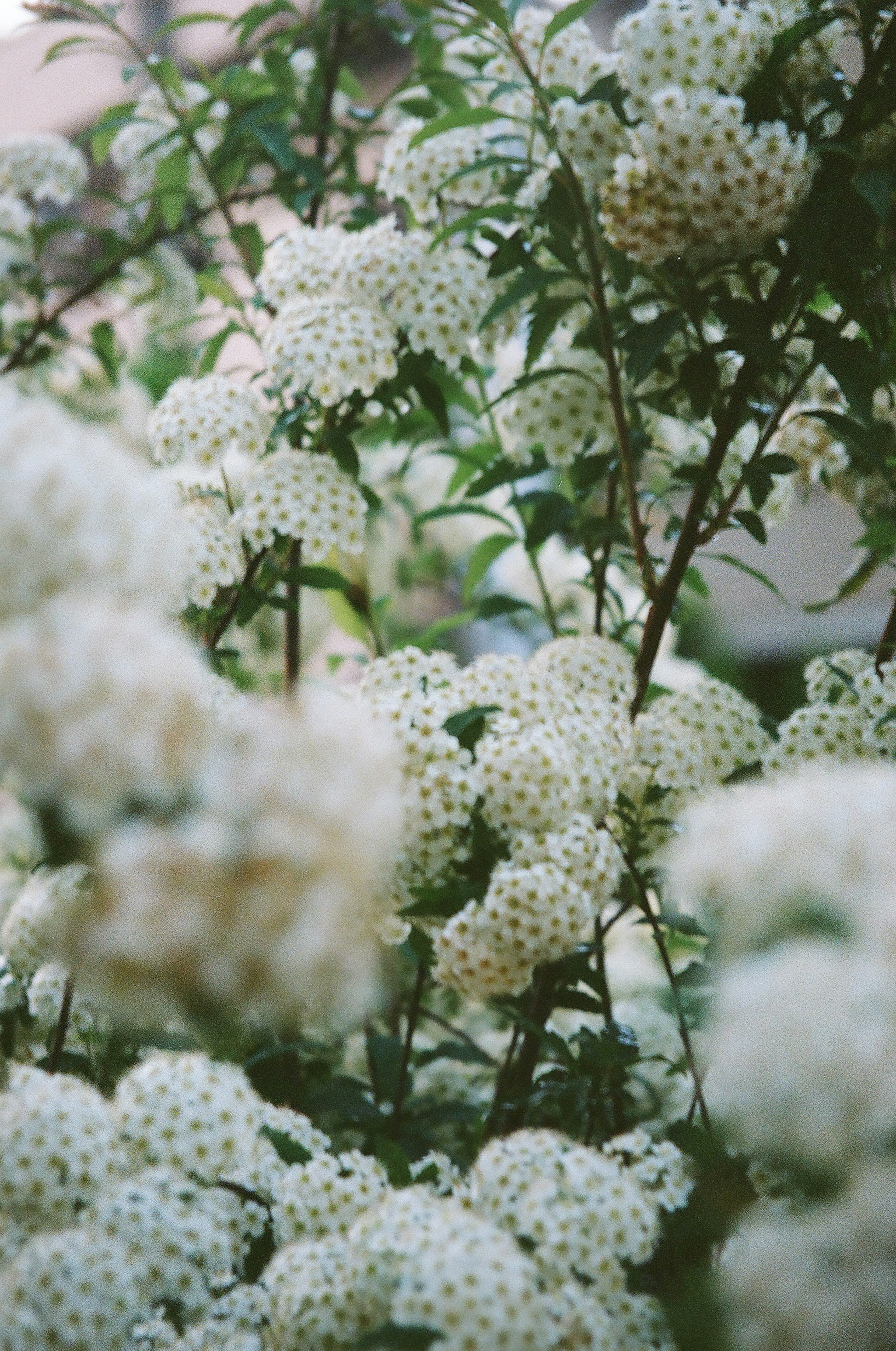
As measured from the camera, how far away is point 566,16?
1727 mm

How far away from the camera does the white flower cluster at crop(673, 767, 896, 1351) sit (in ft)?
2.55

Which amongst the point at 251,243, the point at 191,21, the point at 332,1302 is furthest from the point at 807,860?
the point at 191,21

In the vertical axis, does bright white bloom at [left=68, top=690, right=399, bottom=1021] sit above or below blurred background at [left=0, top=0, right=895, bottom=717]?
below

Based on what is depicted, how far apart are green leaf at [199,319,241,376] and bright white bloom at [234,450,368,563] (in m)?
0.56

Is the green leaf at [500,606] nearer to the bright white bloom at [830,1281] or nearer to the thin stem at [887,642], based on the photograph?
the thin stem at [887,642]

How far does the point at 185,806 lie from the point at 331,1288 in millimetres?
518

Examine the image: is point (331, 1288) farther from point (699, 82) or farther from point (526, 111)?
point (526, 111)

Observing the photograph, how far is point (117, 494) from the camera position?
96 centimetres

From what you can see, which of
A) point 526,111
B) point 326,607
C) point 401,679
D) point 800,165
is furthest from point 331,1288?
point 326,607

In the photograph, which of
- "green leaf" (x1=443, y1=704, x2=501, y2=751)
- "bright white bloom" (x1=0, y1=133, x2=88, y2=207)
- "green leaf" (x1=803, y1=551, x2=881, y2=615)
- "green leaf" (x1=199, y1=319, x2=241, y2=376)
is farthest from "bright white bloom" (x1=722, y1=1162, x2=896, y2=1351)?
"bright white bloom" (x1=0, y1=133, x2=88, y2=207)

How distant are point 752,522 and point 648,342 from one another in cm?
32

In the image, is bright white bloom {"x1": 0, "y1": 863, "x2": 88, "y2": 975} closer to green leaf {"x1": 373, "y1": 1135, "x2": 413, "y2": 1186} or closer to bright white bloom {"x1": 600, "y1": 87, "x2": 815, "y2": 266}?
green leaf {"x1": 373, "y1": 1135, "x2": 413, "y2": 1186}

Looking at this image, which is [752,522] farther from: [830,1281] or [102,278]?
[102,278]

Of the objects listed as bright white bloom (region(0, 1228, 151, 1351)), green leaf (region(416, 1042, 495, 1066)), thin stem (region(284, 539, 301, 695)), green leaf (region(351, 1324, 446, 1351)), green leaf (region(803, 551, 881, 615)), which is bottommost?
bright white bloom (region(0, 1228, 151, 1351))
